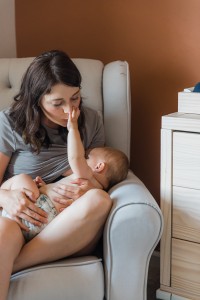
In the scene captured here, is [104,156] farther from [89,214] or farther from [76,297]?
[76,297]

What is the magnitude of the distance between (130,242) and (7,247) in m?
0.34

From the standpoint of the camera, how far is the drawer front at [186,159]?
1393 mm

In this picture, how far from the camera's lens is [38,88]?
56.6 inches

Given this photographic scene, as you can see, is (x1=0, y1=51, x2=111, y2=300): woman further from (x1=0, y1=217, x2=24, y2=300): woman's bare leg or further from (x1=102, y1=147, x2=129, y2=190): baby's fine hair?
(x1=102, y1=147, x2=129, y2=190): baby's fine hair

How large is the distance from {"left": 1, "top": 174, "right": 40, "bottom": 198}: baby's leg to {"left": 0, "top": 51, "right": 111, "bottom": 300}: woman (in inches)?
1.4

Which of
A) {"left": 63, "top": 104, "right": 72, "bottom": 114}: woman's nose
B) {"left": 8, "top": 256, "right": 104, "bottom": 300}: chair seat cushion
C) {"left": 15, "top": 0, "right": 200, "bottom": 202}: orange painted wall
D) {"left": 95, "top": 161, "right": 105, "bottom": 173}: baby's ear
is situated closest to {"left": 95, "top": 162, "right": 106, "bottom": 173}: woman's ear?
{"left": 95, "top": 161, "right": 105, "bottom": 173}: baby's ear

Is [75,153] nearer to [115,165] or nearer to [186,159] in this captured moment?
[115,165]

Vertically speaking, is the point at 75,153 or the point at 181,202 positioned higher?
the point at 75,153

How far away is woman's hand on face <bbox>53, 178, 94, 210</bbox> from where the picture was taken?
136 cm

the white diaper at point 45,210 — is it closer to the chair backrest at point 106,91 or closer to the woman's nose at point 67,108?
the woman's nose at point 67,108

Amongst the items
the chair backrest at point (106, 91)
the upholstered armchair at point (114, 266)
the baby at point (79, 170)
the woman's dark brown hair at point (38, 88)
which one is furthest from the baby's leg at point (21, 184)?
the chair backrest at point (106, 91)

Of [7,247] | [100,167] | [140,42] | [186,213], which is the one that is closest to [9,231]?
[7,247]

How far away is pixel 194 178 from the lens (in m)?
1.42

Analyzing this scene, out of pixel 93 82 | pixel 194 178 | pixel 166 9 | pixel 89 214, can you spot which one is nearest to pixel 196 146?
pixel 194 178
